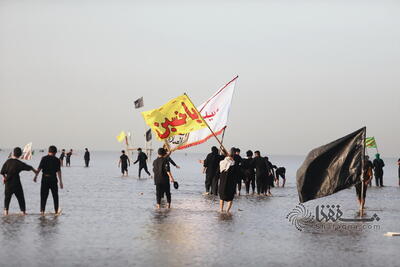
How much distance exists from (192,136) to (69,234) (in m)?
9.80

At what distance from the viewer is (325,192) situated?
1256 cm

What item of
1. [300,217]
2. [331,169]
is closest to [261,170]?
[300,217]

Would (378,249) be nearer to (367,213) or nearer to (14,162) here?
(367,213)

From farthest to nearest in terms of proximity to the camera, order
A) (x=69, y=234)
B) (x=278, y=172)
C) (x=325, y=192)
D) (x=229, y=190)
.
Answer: (x=278, y=172) → (x=229, y=190) → (x=325, y=192) → (x=69, y=234)

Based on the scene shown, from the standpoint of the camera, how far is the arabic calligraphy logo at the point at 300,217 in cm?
1325

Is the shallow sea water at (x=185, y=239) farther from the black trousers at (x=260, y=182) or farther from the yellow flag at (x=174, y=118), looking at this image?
the black trousers at (x=260, y=182)

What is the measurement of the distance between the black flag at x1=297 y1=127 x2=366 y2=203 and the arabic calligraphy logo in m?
0.88

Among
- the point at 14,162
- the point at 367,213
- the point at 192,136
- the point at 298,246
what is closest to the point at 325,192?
the point at 298,246

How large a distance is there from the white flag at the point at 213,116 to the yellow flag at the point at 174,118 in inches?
30.4

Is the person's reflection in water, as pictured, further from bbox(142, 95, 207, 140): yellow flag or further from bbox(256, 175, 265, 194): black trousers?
bbox(256, 175, 265, 194): black trousers

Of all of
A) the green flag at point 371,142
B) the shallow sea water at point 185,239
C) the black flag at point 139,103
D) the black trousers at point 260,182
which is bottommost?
the shallow sea water at point 185,239

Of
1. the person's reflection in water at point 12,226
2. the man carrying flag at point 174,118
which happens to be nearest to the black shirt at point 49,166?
the person's reflection in water at point 12,226

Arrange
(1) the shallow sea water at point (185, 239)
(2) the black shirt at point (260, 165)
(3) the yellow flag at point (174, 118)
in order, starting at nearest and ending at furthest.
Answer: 1. (1) the shallow sea water at point (185, 239)
2. (3) the yellow flag at point (174, 118)
3. (2) the black shirt at point (260, 165)

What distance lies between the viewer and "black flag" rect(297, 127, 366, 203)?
1255 centimetres
